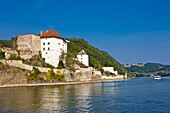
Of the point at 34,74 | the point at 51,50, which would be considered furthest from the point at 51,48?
the point at 34,74

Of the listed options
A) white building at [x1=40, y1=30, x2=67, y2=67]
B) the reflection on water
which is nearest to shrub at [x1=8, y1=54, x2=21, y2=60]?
white building at [x1=40, y1=30, x2=67, y2=67]

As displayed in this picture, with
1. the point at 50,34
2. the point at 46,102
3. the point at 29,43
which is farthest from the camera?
the point at 50,34

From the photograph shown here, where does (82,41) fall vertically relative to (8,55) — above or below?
above

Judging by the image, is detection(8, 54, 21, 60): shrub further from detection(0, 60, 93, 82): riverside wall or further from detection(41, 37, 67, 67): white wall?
detection(41, 37, 67, 67): white wall

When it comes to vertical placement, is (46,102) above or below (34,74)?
below

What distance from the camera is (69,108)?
21.8 metres

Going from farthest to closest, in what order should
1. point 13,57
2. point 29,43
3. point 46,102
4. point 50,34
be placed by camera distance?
1. point 50,34
2. point 29,43
3. point 13,57
4. point 46,102

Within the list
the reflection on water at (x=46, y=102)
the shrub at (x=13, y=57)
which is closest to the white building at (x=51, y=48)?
the shrub at (x=13, y=57)

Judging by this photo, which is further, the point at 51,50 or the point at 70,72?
the point at 51,50

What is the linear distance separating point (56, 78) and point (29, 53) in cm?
870

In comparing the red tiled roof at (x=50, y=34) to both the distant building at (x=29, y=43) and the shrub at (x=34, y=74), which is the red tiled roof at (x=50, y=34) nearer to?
the distant building at (x=29, y=43)

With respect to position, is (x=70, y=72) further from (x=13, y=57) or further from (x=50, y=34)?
(x=13, y=57)

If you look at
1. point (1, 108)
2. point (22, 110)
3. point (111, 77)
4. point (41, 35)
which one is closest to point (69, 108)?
point (22, 110)

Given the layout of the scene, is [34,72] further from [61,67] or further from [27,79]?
[61,67]
